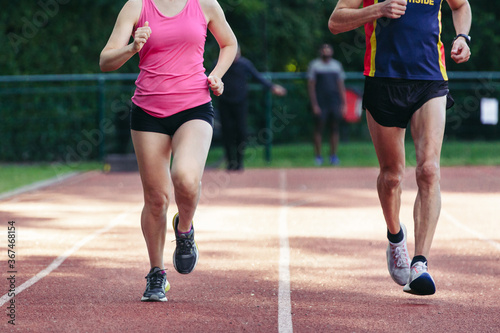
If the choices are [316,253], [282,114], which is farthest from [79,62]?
[316,253]

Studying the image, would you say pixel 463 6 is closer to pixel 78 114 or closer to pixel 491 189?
pixel 491 189

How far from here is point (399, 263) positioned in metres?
5.25

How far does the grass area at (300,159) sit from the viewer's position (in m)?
15.6

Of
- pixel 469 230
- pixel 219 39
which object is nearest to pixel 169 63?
pixel 219 39

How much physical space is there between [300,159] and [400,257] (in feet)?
42.4

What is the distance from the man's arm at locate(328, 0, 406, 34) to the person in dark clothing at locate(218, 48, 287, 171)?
9.66 meters

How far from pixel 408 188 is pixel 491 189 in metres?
1.20

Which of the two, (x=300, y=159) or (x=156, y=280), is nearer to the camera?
(x=156, y=280)

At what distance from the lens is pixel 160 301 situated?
503 centimetres

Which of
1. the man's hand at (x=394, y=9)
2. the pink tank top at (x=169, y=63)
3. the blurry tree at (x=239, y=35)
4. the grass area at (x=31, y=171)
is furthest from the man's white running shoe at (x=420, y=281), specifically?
the blurry tree at (x=239, y=35)

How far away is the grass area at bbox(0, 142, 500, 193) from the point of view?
51.2ft

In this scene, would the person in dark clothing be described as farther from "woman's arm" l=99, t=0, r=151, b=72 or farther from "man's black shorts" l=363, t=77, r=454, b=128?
"woman's arm" l=99, t=0, r=151, b=72

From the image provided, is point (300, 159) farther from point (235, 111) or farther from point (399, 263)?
point (399, 263)

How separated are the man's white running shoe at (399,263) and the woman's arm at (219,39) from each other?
1.51m
